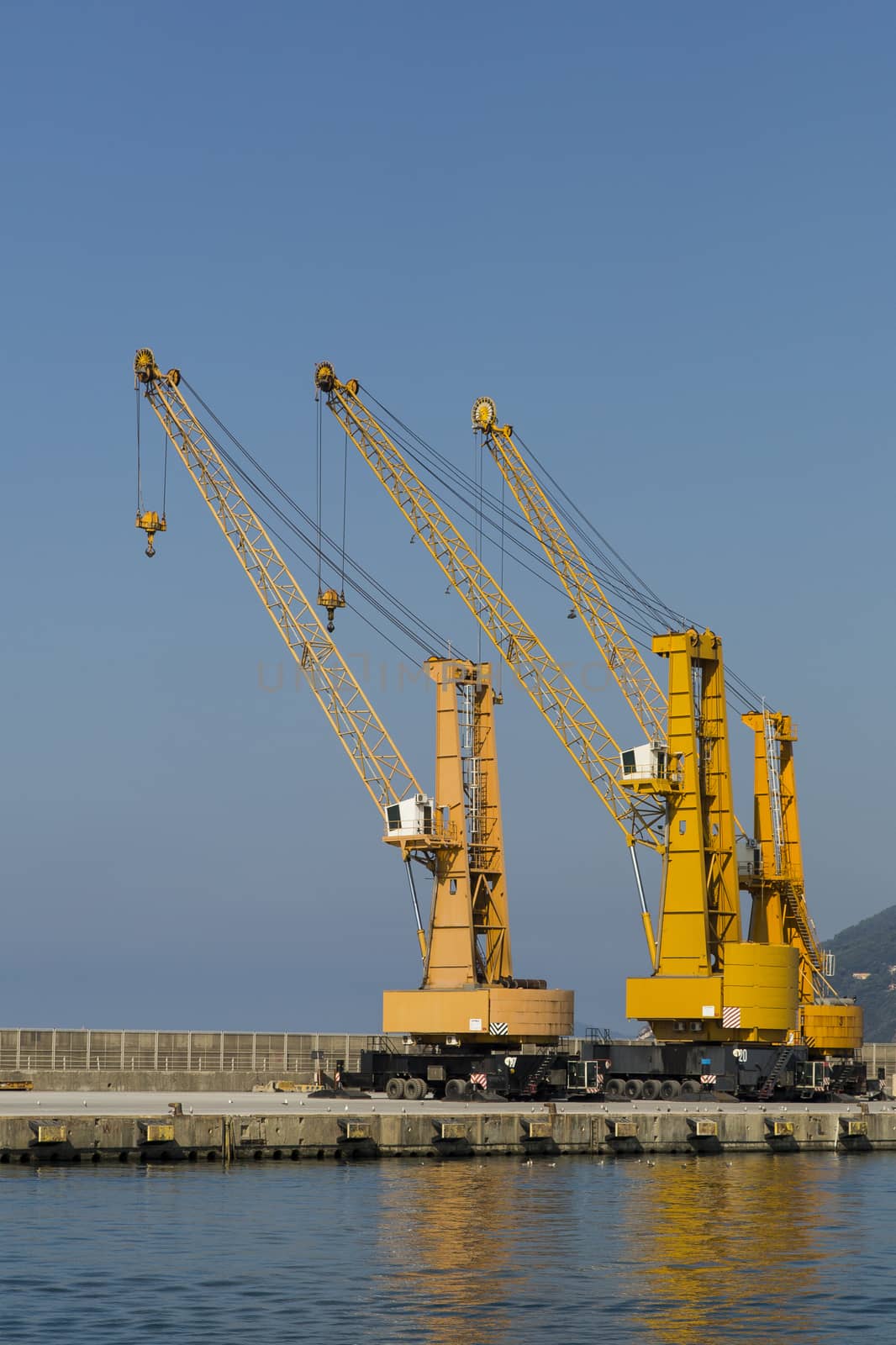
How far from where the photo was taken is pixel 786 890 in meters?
108

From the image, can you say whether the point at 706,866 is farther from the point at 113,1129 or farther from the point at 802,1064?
the point at 113,1129

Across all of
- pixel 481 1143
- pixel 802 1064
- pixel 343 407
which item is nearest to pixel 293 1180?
pixel 481 1143

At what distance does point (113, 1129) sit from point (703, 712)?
43.1 m

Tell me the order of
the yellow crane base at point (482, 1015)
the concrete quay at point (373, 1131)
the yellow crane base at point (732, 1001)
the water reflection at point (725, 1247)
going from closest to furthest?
the water reflection at point (725, 1247)
the concrete quay at point (373, 1131)
the yellow crane base at point (482, 1015)
the yellow crane base at point (732, 1001)

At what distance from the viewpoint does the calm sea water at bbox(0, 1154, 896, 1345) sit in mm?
36938

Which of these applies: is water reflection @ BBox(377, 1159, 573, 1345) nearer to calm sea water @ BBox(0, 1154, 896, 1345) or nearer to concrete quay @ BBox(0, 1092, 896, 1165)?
calm sea water @ BBox(0, 1154, 896, 1345)

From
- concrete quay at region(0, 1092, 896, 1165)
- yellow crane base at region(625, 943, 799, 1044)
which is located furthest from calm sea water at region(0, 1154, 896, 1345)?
yellow crane base at region(625, 943, 799, 1044)

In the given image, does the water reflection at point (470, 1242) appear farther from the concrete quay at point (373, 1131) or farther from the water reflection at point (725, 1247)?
the water reflection at point (725, 1247)

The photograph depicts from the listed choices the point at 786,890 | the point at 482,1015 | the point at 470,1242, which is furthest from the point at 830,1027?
the point at 470,1242

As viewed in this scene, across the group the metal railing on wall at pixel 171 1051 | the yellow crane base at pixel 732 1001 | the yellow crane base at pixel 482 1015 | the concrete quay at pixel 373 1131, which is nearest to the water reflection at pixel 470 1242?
the concrete quay at pixel 373 1131

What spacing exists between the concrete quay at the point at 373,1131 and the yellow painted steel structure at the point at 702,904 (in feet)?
38.9

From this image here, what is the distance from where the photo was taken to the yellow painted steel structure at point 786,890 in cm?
10269

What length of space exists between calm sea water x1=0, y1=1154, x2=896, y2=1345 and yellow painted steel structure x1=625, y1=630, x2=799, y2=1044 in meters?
28.5

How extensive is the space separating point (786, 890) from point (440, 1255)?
6675cm
